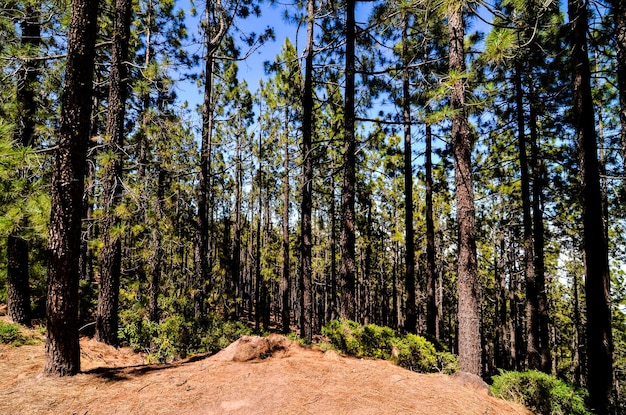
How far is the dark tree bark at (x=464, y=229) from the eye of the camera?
5.87 metres

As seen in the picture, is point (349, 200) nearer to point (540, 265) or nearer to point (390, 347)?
point (390, 347)

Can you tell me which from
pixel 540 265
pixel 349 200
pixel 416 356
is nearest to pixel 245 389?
pixel 416 356

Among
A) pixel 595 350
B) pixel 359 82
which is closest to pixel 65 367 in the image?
pixel 595 350

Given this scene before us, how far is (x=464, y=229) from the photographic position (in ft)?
20.4

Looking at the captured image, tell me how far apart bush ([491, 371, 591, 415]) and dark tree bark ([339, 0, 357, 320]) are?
3847mm

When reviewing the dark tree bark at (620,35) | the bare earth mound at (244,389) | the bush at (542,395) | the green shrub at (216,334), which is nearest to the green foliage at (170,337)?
the green shrub at (216,334)

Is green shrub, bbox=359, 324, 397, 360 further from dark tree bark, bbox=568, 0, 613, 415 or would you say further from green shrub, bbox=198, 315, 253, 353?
dark tree bark, bbox=568, 0, 613, 415

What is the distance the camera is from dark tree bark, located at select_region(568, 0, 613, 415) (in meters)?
5.64

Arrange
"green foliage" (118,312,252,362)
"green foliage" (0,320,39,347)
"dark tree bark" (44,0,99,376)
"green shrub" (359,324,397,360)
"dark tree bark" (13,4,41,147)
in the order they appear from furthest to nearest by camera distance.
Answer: "dark tree bark" (13,4,41,147) < "green foliage" (118,312,252,362) < "green shrub" (359,324,397,360) < "green foliage" (0,320,39,347) < "dark tree bark" (44,0,99,376)

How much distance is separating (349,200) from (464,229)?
3.23m

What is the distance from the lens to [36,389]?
3980 millimetres

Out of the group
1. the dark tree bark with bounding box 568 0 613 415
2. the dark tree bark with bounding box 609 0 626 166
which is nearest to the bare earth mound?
the dark tree bark with bounding box 568 0 613 415

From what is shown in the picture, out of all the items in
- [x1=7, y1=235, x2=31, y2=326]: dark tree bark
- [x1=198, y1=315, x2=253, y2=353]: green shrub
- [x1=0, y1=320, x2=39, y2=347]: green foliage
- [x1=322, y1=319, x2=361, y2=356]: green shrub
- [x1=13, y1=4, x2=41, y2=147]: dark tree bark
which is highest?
[x1=13, y1=4, x2=41, y2=147]: dark tree bark

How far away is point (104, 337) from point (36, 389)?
3.44 m
